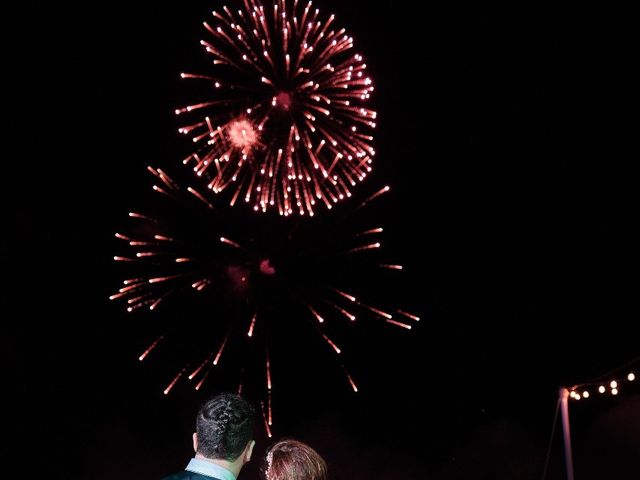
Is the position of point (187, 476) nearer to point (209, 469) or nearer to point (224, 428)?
point (209, 469)

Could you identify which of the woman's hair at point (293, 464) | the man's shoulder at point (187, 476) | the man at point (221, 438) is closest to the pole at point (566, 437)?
the woman's hair at point (293, 464)

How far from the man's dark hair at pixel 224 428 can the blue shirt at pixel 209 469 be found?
0.04m

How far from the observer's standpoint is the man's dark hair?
3.15 meters

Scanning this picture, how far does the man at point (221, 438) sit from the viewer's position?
3133mm

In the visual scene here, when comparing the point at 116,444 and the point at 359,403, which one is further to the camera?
the point at 359,403

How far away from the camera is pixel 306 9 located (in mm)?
9094

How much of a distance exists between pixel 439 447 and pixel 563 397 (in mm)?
4609

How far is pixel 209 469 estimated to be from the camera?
123 inches

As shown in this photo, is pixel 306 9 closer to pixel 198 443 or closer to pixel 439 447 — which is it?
pixel 198 443

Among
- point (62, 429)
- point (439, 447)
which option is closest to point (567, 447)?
point (439, 447)

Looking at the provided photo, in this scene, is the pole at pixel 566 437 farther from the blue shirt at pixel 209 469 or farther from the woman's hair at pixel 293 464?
the blue shirt at pixel 209 469

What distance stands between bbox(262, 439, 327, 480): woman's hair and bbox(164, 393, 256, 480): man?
381 millimetres

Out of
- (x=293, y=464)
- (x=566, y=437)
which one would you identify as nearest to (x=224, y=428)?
(x=293, y=464)

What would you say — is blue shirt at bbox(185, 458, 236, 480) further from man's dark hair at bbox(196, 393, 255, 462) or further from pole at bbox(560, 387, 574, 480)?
pole at bbox(560, 387, 574, 480)
